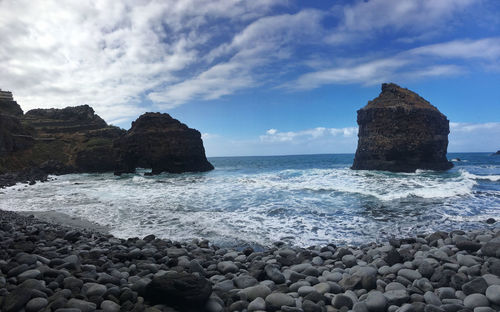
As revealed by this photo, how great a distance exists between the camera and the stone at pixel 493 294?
3.64 metres

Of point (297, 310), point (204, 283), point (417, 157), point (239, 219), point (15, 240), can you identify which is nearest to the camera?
point (297, 310)

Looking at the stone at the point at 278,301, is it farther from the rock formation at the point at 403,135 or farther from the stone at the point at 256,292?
the rock formation at the point at 403,135

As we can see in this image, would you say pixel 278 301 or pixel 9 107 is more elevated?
pixel 9 107

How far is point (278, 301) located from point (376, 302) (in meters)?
1.24

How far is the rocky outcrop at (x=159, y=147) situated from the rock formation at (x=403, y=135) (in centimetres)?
2573

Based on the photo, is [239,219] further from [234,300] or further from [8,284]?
[8,284]

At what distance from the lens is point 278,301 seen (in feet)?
12.3

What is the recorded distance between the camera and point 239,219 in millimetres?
10594

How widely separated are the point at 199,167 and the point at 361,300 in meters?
44.6

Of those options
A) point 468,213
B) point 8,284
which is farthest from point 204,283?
point 468,213

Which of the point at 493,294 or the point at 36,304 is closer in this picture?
the point at 36,304

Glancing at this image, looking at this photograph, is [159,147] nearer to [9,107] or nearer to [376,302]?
[9,107]

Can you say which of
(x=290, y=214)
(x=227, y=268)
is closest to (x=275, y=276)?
(x=227, y=268)

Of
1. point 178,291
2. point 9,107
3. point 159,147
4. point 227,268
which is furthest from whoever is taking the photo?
point 9,107
